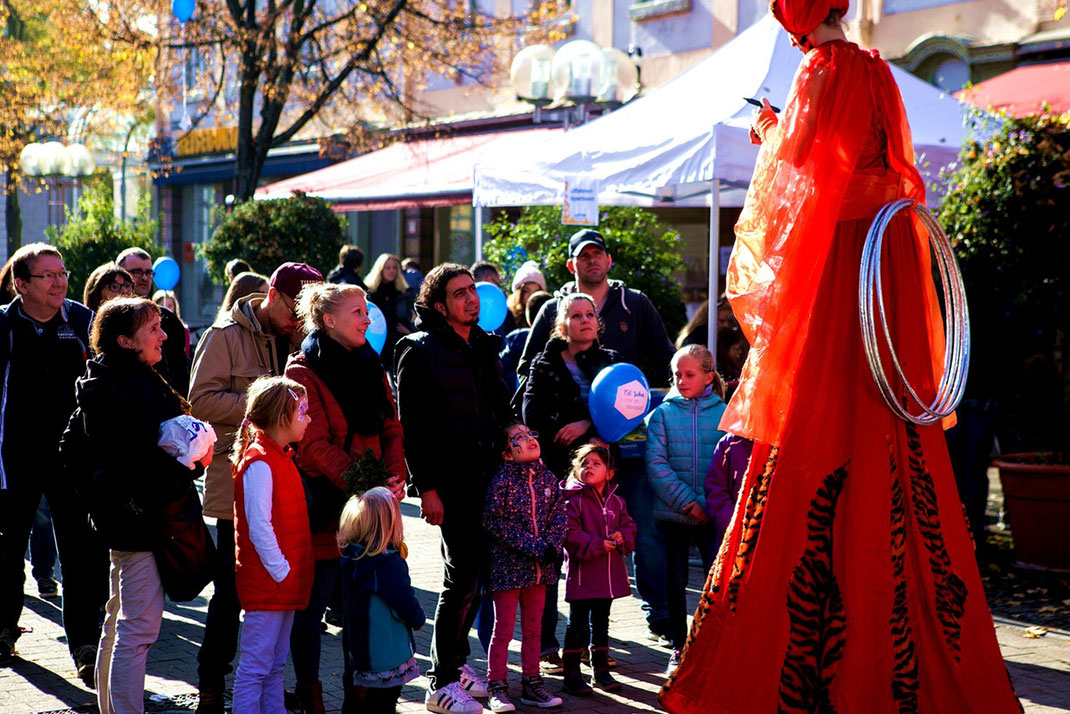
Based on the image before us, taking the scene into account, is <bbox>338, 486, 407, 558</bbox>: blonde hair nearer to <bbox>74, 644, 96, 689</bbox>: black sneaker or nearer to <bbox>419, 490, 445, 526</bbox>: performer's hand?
<bbox>419, 490, 445, 526</bbox>: performer's hand

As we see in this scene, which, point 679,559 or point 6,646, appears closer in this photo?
point 6,646

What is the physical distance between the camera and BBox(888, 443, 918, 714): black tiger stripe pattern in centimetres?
457

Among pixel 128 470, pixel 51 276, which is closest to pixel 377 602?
pixel 128 470

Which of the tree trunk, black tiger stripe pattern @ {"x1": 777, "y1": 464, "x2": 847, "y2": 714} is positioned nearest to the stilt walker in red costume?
black tiger stripe pattern @ {"x1": 777, "y1": 464, "x2": 847, "y2": 714}

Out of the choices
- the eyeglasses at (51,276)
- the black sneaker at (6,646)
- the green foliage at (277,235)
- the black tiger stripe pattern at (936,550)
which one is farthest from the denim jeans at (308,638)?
the green foliage at (277,235)

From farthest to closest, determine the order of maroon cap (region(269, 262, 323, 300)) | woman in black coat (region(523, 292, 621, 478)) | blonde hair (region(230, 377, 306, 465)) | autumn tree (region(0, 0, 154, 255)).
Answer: autumn tree (region(0, 0, 154, 255)) → woman in black coat (region(523, 292, 621, 478)) → maroon cap (region(269, 262, 323, 300)) → blonde hair (region(230, 377, 306, 465))

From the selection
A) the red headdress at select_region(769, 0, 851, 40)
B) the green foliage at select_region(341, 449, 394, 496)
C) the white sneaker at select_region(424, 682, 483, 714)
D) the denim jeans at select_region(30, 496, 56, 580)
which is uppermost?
the red headdress at select_region(769, 0, 851, 40)

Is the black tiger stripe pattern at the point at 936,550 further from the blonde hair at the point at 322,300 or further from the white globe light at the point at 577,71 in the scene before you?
the white globe light at the point at 577,71

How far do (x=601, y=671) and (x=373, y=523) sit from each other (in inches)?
60.8

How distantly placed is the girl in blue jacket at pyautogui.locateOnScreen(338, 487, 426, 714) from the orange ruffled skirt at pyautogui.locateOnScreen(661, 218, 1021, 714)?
100 centimetres

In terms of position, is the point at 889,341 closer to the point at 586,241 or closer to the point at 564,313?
the point at 564,313

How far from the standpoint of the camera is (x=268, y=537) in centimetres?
476

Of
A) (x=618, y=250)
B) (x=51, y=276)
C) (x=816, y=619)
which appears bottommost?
(x=816, y=619)

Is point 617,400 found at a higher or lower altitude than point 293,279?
lower
